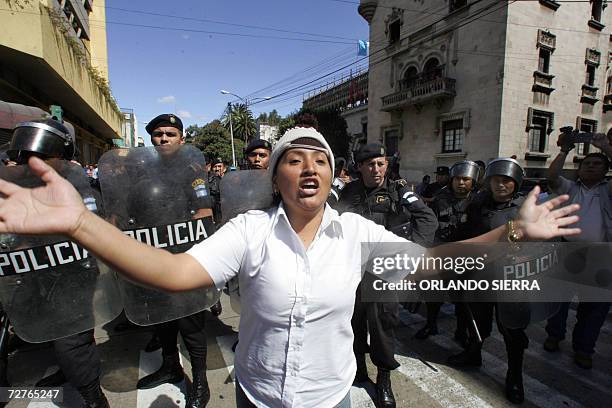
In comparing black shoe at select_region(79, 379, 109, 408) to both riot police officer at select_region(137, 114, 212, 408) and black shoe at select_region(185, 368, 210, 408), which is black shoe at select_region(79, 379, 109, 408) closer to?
riot police officer at select_region(137, 114, 212, 408)

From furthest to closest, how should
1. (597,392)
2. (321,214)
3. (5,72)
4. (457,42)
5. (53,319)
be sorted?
1. (457,42)
2. (5,72)
3. (597,392)
4. (53,319)
5. (321,214)

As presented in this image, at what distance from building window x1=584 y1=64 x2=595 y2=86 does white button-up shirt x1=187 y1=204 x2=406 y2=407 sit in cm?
2453

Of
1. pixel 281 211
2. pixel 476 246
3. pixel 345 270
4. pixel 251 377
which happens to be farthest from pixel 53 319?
pixel 476 246

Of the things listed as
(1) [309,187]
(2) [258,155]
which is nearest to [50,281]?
(1) [309,187]

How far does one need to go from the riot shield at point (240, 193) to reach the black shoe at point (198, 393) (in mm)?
529

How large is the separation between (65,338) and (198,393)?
3.16 feet

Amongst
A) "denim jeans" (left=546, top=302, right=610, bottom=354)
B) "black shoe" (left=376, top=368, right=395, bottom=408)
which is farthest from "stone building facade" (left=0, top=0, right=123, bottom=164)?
"denim jeans" (left=546, top=302, right=610, bottom=354)

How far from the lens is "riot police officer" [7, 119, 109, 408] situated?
6.42 feet

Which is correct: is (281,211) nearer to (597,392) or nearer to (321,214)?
(321,214)

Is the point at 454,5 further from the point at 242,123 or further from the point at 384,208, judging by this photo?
the point at 242,123

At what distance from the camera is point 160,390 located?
8.71ft

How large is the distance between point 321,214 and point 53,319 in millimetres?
1884

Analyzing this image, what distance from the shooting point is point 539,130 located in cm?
1758

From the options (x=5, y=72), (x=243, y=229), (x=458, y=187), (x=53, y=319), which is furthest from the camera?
(x=5, y=72)
